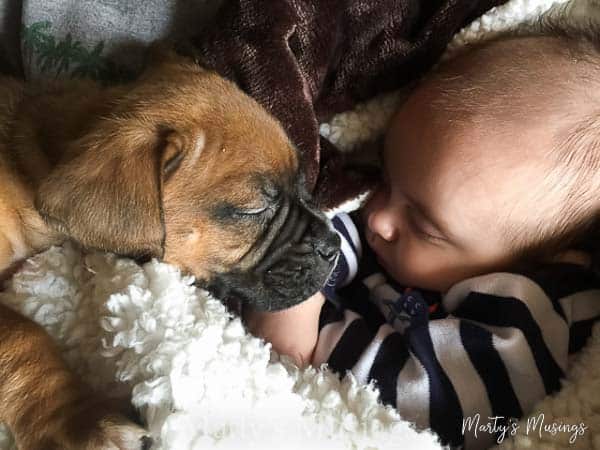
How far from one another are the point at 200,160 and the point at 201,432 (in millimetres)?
576

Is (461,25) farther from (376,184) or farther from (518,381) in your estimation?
(518,381)

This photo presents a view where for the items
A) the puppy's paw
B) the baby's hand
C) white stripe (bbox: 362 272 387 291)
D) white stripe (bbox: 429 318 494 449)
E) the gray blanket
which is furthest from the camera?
white stripe (bbox: 362 272 387 291)

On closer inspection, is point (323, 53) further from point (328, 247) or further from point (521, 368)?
point (521, 368)

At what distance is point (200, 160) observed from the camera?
5.01ft

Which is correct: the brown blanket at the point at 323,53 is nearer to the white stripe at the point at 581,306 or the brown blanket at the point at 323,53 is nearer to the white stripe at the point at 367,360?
the white stripe at the point at 367,360

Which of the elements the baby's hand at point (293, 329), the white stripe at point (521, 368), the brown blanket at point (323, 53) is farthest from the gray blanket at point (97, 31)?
the white stripe at point (521, 368)

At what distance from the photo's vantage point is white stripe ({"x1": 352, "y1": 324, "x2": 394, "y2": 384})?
171 centimetres

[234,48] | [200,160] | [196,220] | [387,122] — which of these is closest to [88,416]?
[196,220]

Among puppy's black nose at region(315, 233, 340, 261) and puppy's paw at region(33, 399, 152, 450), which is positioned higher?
puppy's black nose at region(315, 233, 340, 261)

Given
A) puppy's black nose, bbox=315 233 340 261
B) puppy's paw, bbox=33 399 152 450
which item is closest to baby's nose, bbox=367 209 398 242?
puppy's black nose, bbox=315 233 340 261

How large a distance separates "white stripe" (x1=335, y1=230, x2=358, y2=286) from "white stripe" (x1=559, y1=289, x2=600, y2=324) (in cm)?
60

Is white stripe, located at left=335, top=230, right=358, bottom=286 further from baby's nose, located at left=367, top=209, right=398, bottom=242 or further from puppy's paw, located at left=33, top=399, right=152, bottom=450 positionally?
puppy's paw, located at left=33, top=399, right=152, bottom=450

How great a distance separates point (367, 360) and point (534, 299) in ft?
1.47

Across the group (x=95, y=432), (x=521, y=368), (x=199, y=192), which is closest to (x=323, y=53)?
(x=199, y=192)
